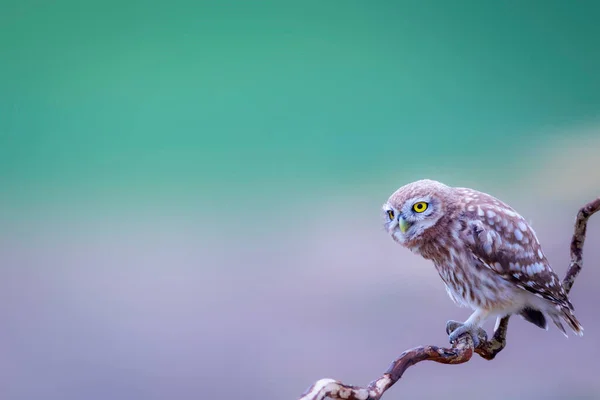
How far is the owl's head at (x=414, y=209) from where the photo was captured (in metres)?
1.79

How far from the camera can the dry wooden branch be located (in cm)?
120

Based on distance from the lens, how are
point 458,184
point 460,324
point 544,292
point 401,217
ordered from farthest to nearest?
point 458,184 → point 460,324 → point 544,292 → point 401,217

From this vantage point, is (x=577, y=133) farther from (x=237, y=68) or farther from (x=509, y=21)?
(x=237, y=68)

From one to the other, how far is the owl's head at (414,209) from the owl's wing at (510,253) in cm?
14

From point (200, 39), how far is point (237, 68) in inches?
9.8

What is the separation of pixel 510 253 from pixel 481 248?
0.35ft

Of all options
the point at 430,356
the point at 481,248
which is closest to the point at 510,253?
the point at 481,248

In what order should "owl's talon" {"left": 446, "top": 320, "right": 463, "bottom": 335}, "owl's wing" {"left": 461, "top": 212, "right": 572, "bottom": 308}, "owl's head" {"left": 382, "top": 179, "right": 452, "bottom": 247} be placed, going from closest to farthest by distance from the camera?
"owl's head" {"left": 382, "top": 179, "right": 452, "bottom": 247}
"owl's wing" {"left": 461, "top": 212, "right": 572, "bottom": 308}
"owl's talon" {"left": 446, "top": 320, "right": 463, "bottom": 335}

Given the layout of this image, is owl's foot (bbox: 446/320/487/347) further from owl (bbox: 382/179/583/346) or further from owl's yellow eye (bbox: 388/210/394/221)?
owl's yellow eye (bbox: 388/210/394/221)

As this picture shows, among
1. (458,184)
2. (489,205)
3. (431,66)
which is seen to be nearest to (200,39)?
(431,66)

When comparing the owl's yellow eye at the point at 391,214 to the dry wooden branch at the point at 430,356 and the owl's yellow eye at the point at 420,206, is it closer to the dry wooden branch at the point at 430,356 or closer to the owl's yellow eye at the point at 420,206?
the owl's yellow eye at the point at 420,206

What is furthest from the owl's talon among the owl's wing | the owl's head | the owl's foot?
the owl's head

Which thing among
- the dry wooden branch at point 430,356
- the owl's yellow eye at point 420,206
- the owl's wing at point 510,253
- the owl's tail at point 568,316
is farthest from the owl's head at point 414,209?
the owl's tail at point 568,316

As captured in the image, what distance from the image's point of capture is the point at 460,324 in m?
2.14
